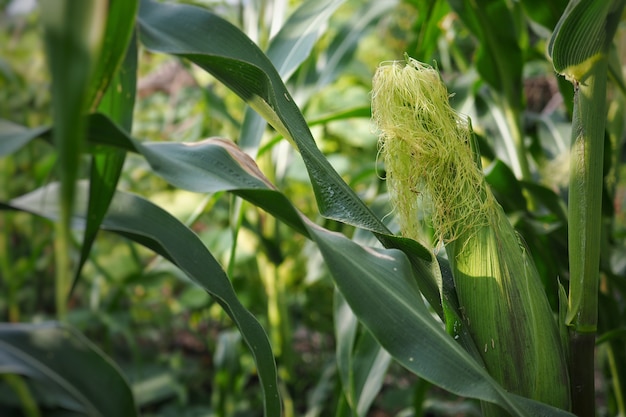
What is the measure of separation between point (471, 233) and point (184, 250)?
19cm

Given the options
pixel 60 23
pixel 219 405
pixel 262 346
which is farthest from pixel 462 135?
pixel 219 405

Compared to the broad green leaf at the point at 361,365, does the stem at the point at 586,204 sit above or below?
above

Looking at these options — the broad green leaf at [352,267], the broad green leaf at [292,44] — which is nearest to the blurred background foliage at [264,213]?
the broad green leaf at [292,44]

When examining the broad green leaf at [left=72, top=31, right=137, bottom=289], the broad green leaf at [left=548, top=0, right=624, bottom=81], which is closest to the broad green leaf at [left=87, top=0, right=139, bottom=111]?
the broad green leaf at [left=72, top=31, right=137, bottom=289]

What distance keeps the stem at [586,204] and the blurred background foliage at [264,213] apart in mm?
207

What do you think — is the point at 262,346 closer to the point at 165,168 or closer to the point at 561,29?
the point at 165,168

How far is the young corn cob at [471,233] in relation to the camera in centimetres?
42

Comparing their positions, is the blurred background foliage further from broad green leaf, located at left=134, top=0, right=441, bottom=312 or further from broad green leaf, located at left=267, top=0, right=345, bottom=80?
broad green leaf, located at left=134, top=0, right=441, bottom=312

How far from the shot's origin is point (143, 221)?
0.43m

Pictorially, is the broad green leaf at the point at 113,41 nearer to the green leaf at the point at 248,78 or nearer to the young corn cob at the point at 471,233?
the green leaf at the point at 248,78

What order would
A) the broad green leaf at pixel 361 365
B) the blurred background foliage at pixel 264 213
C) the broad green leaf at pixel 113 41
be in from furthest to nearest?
the blurred background foliage at pixel 264 213
the broad green leaf at pixel 361 365
the broad green leaf at pixel 113 41

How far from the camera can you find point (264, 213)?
1.17m

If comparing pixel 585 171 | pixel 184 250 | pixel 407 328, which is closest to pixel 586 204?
pixel 585 171

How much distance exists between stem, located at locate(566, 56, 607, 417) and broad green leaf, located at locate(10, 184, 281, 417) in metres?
0.20
